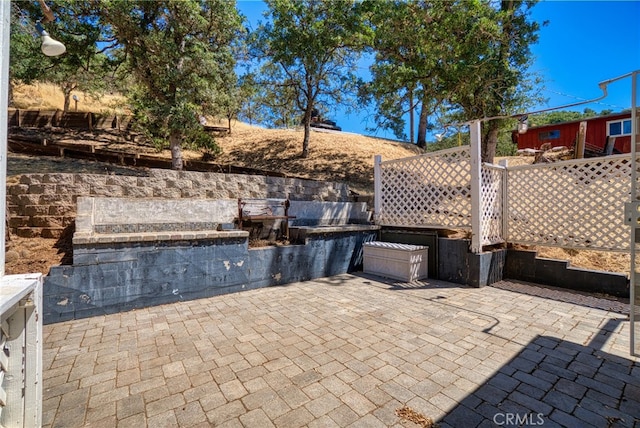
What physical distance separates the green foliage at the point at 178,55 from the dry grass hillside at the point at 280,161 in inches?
73.0

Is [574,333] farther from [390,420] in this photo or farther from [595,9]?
[595,9]

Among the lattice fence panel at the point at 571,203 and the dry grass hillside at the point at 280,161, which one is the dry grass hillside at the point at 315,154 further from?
the lattice fence panel at the point at 571,203

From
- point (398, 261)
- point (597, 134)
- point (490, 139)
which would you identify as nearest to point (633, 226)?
point (398, 261)

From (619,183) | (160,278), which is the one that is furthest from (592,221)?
(160,278)

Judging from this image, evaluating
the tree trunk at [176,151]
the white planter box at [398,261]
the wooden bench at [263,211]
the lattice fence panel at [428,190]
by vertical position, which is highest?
the tree trunk at [176,151]

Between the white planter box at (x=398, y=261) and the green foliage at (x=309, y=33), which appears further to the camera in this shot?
the green foliage at (x=309, y=33)

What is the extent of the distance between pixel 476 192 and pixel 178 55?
686 centimetres

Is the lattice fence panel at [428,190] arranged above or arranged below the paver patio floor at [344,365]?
above

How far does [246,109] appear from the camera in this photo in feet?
59.0

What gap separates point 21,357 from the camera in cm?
132

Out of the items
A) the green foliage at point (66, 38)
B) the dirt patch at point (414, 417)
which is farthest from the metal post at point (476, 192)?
the green foliage at point (66, 38)

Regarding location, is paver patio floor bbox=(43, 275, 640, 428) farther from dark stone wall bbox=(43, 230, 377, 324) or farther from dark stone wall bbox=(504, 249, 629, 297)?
dark stone wall bbox=(504, 249, 629, 297)

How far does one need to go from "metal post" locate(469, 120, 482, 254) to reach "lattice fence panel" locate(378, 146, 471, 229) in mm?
178

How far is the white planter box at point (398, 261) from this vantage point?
15.7ft
